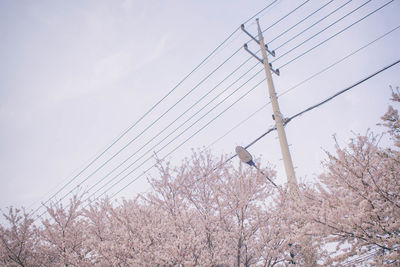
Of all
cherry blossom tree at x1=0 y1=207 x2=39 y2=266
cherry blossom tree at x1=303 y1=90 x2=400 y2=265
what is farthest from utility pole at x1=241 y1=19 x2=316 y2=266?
cherry blossom tree at x1=0 y1=207 x2=39 y2=266

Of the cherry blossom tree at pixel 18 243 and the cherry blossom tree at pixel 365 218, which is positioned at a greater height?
the cherry blossom tree at pixel 18 243

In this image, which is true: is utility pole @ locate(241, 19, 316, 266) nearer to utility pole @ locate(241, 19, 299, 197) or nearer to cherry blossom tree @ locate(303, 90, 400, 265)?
utility pole @ locate(241, 19, 299, 197)

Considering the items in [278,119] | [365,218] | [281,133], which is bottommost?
[365,218]

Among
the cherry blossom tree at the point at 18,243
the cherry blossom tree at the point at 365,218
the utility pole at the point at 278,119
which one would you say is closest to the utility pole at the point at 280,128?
the utility pole at the point at 278,119

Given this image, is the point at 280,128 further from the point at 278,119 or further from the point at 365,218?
the point at 365,218

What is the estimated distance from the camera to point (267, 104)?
27.1 feet

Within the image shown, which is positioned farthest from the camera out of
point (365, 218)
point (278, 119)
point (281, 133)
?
point (278, 119)

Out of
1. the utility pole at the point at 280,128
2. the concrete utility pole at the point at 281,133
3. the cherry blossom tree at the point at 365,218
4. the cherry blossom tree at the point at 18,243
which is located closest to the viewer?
the cherry blossom tree at the point at 365,218

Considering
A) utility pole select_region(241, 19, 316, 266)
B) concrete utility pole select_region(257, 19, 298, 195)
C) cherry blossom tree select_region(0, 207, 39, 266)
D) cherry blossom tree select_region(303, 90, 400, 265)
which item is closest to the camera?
cherry blossom tree select_region(303, 90, 400, 265)

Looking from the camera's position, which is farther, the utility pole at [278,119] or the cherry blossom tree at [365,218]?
the utility pole at [278,119]

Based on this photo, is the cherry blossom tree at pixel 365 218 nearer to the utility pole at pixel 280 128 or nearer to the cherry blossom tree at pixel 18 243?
the utility pole at pixel 280 128

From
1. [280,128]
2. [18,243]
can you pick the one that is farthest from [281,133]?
[18,243]

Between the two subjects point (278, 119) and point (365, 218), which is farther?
point (278, 119)

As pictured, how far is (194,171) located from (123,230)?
3.67m
